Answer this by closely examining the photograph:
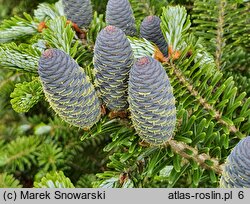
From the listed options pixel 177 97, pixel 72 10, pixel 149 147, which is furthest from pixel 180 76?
pixel 72 10

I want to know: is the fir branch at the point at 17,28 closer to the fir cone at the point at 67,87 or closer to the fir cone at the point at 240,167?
the fir cone at the point at 67,87

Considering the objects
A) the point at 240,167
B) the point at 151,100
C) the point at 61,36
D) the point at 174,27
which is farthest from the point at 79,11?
the point at 240,167

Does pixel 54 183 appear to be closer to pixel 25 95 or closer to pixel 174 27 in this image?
pixel 25 95

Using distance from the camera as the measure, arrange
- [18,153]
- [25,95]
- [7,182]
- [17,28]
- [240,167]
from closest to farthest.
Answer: [240,167] → [25,95] → [17,28] → [7,182] → [18,153]

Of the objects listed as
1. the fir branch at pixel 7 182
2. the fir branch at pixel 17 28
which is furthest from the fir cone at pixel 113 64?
the fir branch at pixel 7 182

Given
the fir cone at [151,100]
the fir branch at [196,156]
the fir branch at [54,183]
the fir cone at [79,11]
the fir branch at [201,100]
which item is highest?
the fir cone at [79,11]

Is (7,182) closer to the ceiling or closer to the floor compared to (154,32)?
closer to the floor
